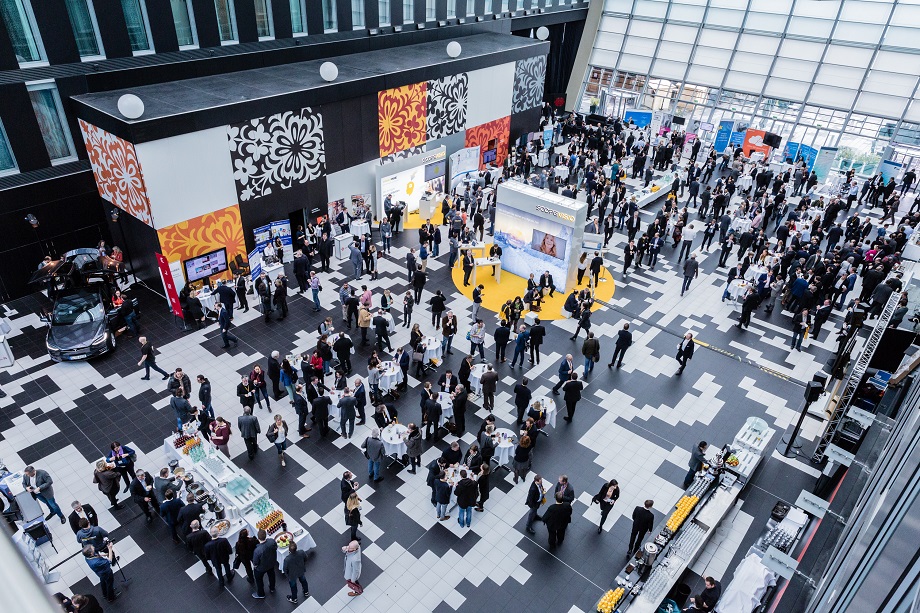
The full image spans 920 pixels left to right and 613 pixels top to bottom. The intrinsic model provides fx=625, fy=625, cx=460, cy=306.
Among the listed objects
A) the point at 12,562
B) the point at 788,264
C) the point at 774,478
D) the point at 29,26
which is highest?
the point at 12,562

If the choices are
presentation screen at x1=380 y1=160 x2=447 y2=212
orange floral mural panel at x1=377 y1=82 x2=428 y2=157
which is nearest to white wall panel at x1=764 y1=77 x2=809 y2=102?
presentation screen at x1=380 y1=160 x2=447 y2=212

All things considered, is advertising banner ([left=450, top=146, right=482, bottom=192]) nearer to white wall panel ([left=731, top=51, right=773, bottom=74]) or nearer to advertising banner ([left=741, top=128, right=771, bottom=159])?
advertising banner ([left=741, top=128, right=771, bottom=159])

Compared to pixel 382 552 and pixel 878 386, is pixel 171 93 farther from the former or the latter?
pixel 878 386

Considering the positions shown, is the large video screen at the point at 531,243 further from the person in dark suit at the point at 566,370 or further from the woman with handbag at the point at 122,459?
the woman with handbag at the point at 122,459

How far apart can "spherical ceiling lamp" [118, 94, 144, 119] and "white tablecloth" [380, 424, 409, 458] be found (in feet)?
33.8

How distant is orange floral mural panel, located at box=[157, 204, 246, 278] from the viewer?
17500 mm

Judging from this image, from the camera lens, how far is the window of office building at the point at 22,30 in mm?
15456

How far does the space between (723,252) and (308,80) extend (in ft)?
49.4

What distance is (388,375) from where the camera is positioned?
1455 centimetres

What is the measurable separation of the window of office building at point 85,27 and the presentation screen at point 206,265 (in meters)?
6.25

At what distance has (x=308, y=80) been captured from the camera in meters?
20.4

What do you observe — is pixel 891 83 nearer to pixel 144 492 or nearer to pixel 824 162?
pixel 824 162

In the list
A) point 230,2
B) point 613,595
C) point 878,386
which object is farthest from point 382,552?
point 230,2

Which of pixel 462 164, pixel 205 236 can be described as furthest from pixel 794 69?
pixel 205 236
